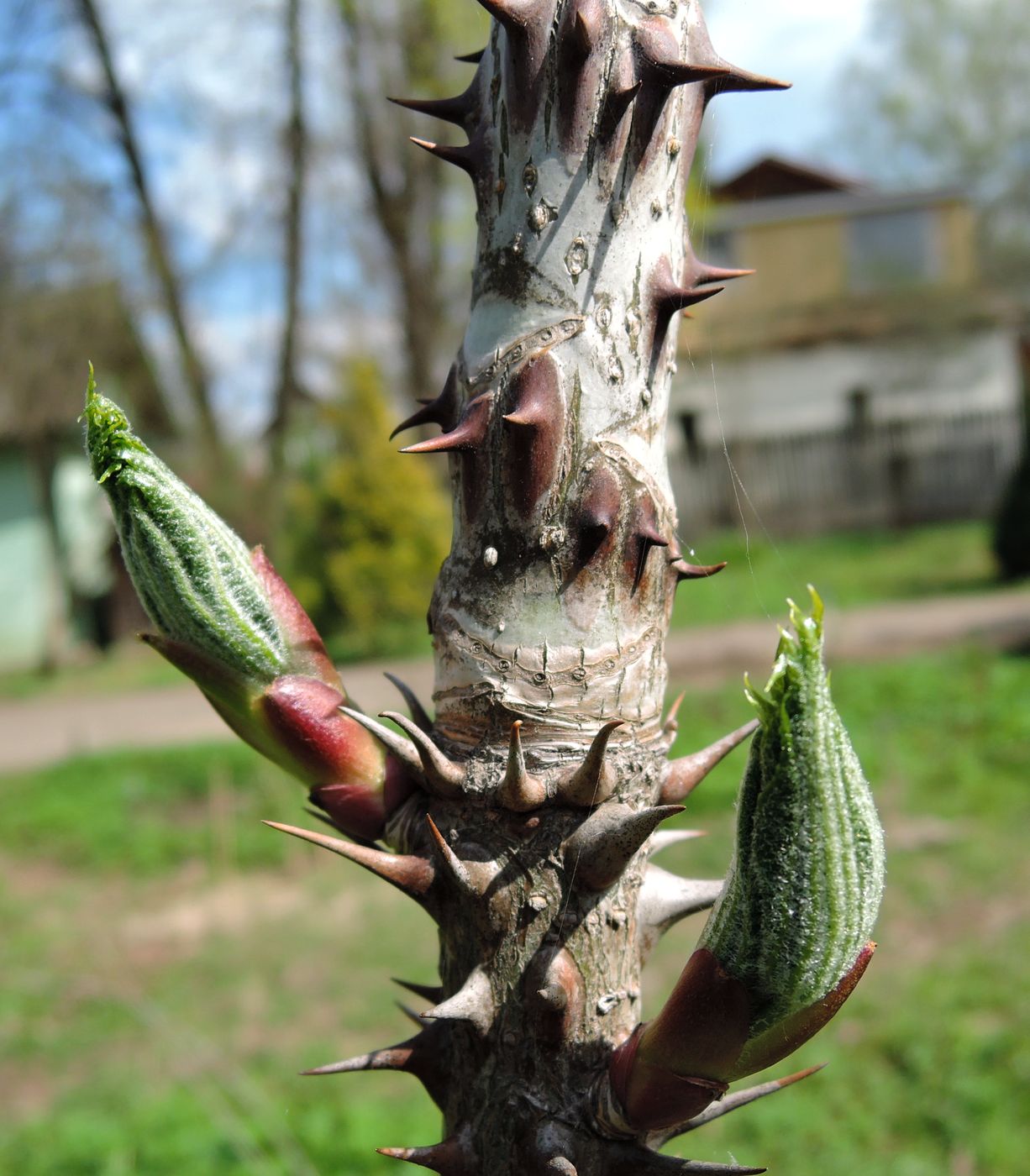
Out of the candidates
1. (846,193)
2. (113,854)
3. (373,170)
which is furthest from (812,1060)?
(846,193)

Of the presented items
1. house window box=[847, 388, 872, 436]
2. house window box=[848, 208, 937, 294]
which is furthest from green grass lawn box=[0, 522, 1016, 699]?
house window box=[848, 208, 937, 294]

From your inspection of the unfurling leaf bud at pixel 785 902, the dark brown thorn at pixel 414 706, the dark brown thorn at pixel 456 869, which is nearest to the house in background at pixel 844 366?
the dark brown thorn at pixel 414 706

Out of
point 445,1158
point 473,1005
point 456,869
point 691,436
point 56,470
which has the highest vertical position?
point 456,869

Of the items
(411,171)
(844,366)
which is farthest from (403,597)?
(844,366)

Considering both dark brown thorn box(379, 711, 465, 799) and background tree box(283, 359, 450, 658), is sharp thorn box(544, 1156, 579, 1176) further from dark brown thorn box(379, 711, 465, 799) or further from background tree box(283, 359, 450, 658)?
background tree box(283, 359, 450, 658)

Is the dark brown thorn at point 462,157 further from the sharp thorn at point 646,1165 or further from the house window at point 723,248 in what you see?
the house window at point 723,248

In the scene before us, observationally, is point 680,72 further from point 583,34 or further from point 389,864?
point 389,864
